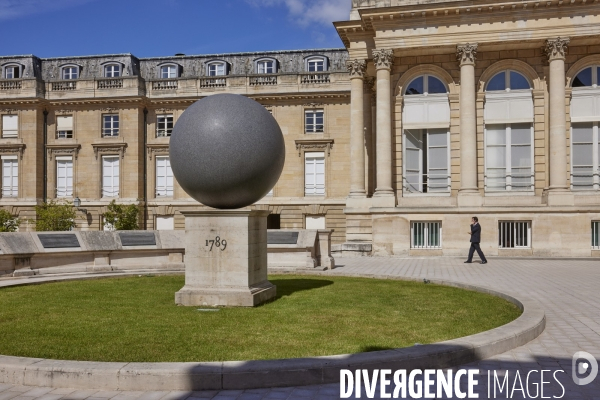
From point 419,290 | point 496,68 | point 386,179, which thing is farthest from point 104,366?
point 496,68

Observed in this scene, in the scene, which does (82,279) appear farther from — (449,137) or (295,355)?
(449,137)

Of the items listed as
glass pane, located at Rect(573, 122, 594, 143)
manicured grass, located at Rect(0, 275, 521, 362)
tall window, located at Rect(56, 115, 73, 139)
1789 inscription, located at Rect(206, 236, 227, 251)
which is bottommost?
manicured grass, located at Rect(0, 275, 521, 362)

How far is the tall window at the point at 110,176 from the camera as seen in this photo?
41.8 metres

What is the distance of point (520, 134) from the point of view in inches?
1140

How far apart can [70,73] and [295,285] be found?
3840cm

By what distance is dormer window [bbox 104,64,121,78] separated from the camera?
147ft

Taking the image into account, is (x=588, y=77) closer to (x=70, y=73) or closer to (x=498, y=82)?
(x=498, y=82)

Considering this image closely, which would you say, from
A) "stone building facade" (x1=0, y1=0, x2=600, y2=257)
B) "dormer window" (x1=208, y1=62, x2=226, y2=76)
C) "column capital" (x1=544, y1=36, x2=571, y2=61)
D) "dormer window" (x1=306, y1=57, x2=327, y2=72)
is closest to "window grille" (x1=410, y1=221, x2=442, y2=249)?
"stone building facade" (x1=0, y1=0, x2=600, y2=257)

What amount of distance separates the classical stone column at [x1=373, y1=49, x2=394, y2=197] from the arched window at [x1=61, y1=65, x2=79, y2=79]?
26852mm

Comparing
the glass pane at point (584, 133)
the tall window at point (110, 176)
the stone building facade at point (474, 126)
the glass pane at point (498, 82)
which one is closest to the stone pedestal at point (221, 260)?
the stone building facade at point (474, 126)

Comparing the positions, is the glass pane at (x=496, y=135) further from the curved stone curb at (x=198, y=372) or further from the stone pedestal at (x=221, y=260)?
the curved stone curb at (x=198, y=372)

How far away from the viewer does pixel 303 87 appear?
40.1m

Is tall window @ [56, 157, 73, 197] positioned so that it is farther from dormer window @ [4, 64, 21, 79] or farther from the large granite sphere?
the large granite sphere

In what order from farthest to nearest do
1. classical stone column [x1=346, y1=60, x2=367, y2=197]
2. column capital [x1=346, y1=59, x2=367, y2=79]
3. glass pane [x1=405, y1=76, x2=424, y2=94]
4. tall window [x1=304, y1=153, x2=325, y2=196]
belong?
tall window [x1=304, y1=153, x2=325, y2=196] < column capital [x1=346, y1=59, x2=367, y2=79] < classical stone column [x1=346, y1=60, x2=367, y2=197] < glass pane [x1=405, y1=76, x2=424, y2=94]
